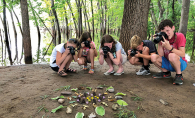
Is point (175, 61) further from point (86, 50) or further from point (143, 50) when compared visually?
point (86, 50)

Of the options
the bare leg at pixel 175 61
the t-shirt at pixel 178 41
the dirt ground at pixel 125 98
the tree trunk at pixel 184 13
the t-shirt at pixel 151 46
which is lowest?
the dirt ground at pixel 125 98

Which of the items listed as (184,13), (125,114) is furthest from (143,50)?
(184,13)

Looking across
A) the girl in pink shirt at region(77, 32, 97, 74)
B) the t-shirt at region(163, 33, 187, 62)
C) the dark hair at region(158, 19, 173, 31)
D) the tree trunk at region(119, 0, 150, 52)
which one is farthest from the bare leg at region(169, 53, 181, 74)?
the tree trunk at region(119, 0, 150, 52)

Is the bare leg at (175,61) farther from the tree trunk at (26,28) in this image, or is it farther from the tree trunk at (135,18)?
the tree trunk at (26,28)

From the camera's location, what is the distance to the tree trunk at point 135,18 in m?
3.91

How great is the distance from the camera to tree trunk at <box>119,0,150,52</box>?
391 cm

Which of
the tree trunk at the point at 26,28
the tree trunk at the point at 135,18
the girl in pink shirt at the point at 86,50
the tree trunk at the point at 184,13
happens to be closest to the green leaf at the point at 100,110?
the girl in pink shirt at the point at 86,50

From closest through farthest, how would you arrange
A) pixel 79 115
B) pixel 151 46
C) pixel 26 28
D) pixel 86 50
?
pixel 79 115 → pixel 151 46 → pixel 86 50 → pixel 26 28

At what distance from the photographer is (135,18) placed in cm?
398

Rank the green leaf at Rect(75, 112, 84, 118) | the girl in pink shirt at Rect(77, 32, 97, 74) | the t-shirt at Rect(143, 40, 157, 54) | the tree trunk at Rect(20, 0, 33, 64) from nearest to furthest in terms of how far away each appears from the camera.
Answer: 1. the green leaf at Rect(75, 112, 84, 118)
2. the t-shirt at Rect(143, 40, 157, 54)
3. the girl in pink shirt at Rect(77, 32, 97, 74)
4. the tree trunk at Rect(20, 0, 33, 64)

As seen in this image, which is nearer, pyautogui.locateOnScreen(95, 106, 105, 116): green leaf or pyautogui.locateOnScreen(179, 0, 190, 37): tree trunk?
pyautogui.locateOnScreen(95, 106, 105, 116): green leaf

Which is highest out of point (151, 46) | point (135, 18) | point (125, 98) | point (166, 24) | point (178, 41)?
point (135, 18)

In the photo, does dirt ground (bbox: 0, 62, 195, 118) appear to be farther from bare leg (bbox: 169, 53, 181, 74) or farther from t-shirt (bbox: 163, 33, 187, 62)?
t-shirt (bbox: 163, 33, 187, 62)

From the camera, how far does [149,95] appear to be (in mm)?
1839
